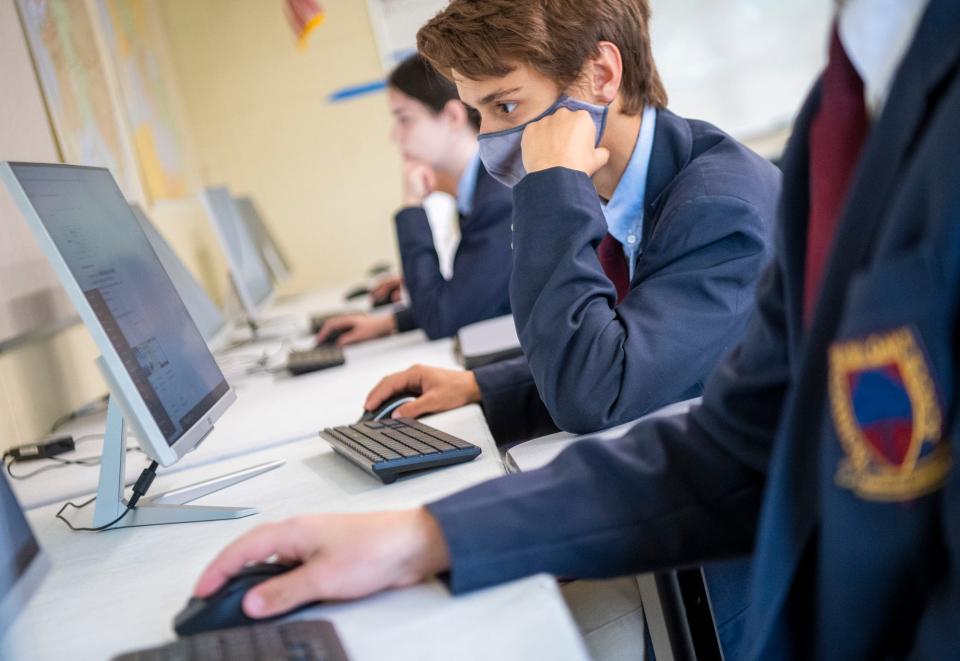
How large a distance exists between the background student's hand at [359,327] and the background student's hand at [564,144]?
3.73ft

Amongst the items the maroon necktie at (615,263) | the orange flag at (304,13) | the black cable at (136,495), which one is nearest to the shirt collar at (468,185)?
the maroon necktie at (615,263)

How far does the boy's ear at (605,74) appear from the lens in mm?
1354

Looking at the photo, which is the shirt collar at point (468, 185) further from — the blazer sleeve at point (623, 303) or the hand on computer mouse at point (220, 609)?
the hand on computer mouse at point (220, 609)

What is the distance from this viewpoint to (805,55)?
4.70 meters

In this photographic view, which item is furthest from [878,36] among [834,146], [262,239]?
[262,239]

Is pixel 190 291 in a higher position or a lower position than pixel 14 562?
lower

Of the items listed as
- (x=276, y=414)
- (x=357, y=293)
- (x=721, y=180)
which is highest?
(x=721, y=180)

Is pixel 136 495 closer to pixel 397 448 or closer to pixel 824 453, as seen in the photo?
pixel 397 448

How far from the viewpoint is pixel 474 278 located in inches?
86.8

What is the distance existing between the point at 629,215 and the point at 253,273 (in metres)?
1.94

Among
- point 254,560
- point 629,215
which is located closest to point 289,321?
point 629,215

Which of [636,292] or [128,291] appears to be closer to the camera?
[128,291]

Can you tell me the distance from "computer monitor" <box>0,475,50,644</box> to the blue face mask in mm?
751

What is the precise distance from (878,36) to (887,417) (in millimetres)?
225
